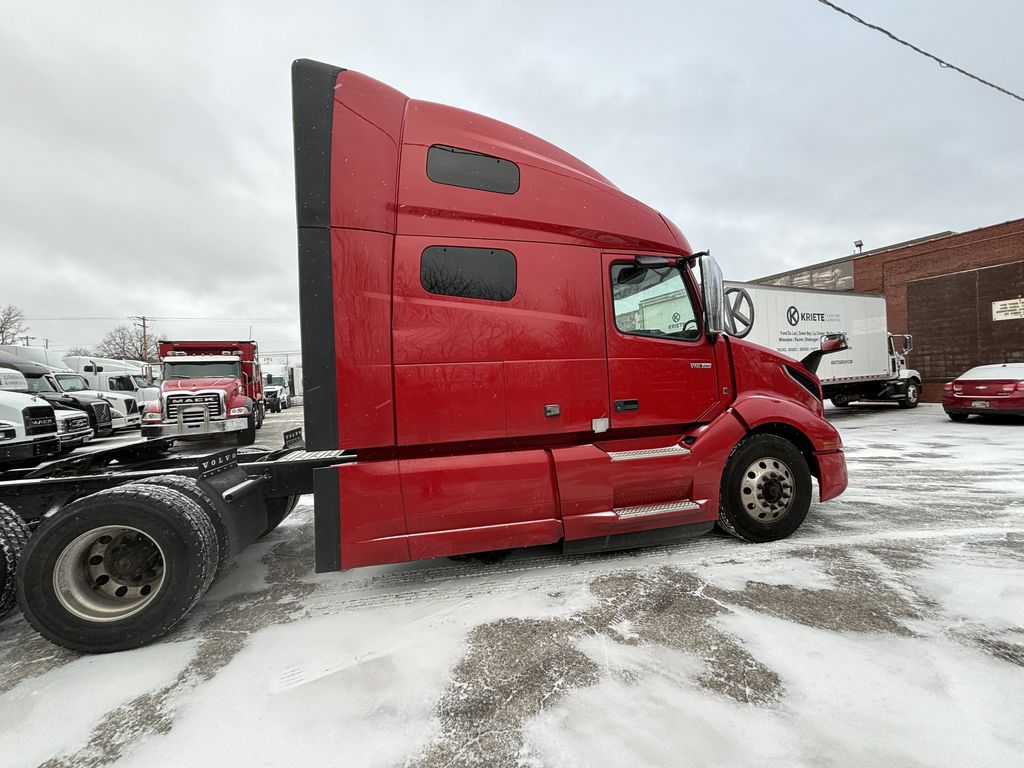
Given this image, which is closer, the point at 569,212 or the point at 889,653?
the point at 889,653

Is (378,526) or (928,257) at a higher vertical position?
(928,257)

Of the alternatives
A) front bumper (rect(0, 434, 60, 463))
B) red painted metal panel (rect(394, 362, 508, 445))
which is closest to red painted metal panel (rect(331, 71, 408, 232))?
red painted metal panel (rect(394, 362, 508, 445))

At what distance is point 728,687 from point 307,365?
2.88 m

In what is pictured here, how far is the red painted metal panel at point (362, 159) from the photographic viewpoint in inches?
113

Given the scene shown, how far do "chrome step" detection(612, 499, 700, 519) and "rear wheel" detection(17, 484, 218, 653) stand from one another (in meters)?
2.76

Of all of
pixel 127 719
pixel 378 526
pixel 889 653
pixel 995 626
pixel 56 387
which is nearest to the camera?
pixel 127 719

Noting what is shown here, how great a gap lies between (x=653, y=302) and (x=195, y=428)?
1194cm

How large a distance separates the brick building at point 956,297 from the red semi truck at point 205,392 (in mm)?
24608

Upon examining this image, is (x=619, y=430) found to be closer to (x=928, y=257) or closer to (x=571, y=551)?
(x=571, y=551)

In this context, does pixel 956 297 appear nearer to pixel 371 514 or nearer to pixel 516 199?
pixel 516 199

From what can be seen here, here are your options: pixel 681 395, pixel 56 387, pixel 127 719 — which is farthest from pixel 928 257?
pixel 56 387

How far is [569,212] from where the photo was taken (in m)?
3.31

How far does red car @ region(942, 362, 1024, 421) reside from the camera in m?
10.5

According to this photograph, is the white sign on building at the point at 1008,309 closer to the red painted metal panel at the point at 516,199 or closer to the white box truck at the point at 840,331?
the white box truck at the point at 840,331
